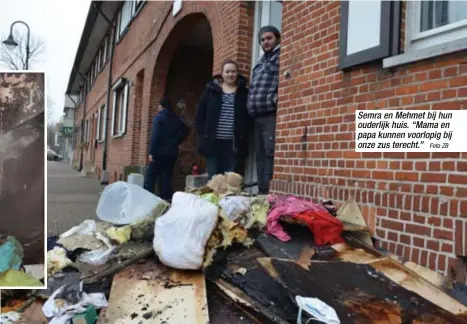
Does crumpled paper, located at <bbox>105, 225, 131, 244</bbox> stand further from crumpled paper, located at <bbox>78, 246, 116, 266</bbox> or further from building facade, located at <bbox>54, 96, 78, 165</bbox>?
building facade, located at <bbox>54, 96, 78, 165</bbox>

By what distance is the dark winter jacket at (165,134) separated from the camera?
6.56 m

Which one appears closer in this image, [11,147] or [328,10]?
[11,147]

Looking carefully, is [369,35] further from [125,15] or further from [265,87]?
[125,15]

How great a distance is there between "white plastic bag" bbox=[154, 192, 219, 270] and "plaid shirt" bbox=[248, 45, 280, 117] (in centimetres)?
175

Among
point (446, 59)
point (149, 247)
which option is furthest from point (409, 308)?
point (149, 247)

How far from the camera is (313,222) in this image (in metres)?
3.06

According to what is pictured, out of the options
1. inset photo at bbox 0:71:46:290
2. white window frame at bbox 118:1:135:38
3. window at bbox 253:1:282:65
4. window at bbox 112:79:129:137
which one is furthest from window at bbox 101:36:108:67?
inset photo at bbox 0:71:46:290

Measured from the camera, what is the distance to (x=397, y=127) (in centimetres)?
298

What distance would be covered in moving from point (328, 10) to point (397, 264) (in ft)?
6.93

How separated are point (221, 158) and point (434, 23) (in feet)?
9.41

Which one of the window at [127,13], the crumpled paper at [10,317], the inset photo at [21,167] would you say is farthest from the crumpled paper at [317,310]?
the window at [127,13]

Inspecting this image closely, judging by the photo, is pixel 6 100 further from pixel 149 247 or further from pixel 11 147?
pixel 149 247

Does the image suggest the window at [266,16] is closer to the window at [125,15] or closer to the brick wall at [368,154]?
the brick wall at [368,154]

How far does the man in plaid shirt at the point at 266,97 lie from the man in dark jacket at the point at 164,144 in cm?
219
